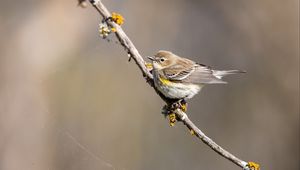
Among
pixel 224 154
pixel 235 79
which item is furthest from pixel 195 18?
pixel 224 154

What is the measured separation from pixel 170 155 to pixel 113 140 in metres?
1.12

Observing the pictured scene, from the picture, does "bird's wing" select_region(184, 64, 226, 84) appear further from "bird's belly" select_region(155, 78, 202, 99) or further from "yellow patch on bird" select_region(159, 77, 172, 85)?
"yellow patch on bird" select_region(159, 77, 172, 85)

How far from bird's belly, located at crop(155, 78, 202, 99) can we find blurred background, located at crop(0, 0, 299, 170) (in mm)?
4591

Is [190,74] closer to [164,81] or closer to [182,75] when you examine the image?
[182,75]

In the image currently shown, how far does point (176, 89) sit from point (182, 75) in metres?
0.51

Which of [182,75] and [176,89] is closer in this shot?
[176,89]

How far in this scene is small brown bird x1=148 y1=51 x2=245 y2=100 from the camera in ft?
17.9

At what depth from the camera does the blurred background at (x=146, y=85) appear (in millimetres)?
10984

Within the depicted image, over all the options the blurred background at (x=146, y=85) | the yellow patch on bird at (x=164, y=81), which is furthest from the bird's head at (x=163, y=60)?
the blurred background at (x=146, y=85)

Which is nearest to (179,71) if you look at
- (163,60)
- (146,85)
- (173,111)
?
(163,60)

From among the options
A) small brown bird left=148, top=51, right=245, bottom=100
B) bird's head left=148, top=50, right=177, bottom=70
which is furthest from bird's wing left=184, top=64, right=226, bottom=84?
bird's head left=148, top=50, right=177, bottom=70

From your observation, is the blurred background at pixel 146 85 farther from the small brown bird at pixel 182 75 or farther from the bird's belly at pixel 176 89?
the bird's belly at pixel 176 89

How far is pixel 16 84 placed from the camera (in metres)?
10.7

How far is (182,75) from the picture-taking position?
5.96m
